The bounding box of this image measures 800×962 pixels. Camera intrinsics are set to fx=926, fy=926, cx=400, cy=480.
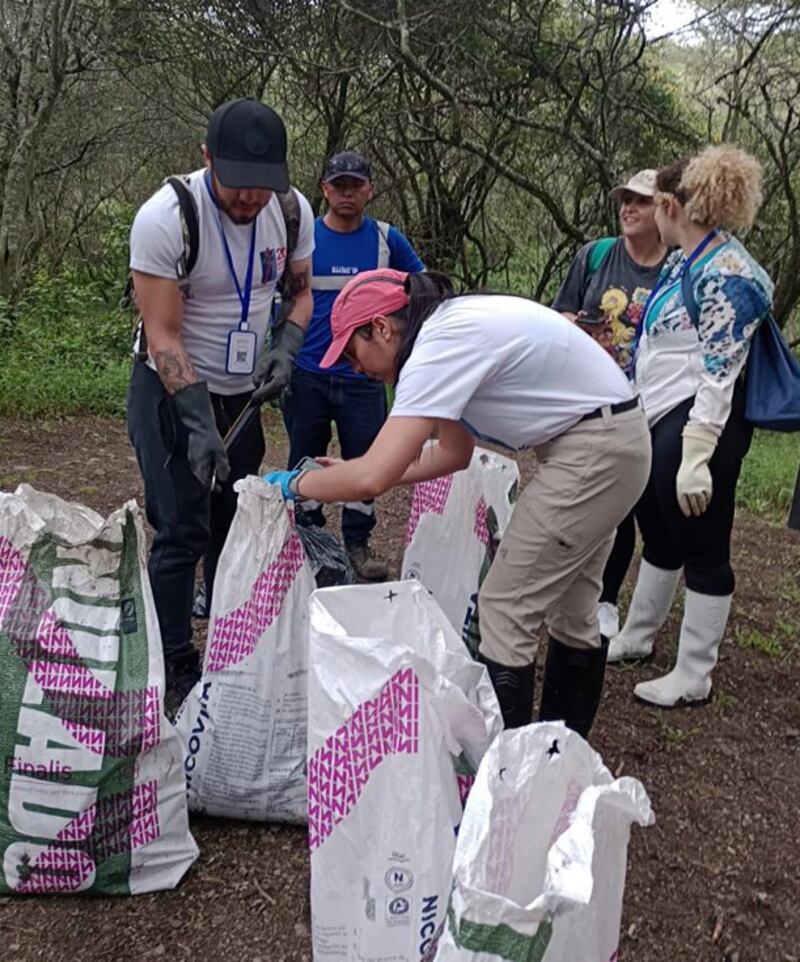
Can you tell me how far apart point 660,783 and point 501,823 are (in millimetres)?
1383

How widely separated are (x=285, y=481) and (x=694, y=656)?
1471mm

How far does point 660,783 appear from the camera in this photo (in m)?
2.45

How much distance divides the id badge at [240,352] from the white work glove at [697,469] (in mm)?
1194

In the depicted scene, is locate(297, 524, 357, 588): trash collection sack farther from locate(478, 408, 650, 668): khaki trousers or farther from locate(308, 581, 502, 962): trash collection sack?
locate(308, 581, 502, 962): trash collection sack

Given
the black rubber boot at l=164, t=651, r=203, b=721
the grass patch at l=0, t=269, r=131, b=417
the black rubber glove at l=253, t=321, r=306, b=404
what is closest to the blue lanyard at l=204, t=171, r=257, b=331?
the black rubber glove at l=253, t=321, r=306, b=404

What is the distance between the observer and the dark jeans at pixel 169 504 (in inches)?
93.1

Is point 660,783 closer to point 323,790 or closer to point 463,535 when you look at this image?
point 463,535

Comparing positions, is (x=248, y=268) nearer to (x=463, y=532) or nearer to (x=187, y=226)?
(x=187, y=226)

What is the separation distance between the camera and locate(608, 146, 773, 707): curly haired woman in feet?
7.99

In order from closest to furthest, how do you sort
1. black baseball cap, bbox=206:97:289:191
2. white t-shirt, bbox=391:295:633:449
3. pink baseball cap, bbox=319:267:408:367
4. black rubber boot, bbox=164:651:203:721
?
white t-shirt, bbox=391:295:633:449
pink baseball cap, bbox=319:267:408:367
black baseball cap, bbox=206:97:289:191
black rubber boot, bbox=164:651:203:721

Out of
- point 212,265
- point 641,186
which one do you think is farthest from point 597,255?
point 212,265

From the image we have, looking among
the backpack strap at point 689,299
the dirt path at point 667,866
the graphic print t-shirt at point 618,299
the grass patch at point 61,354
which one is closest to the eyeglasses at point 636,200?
the graphic print t-shirt at point 618,299

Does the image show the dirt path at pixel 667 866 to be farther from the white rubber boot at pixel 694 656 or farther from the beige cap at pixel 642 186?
the beige cap at pixel 642 186

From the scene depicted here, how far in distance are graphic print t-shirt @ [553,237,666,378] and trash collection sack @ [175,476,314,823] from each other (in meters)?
1.43
